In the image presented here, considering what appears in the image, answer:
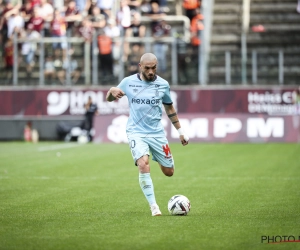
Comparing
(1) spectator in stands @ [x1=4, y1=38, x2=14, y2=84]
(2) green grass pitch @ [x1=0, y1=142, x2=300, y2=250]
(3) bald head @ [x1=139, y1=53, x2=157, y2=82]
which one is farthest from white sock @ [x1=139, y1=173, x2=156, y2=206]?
(1) spectator in stands @ [x1=4, y1=38, x2=14, y2=84]

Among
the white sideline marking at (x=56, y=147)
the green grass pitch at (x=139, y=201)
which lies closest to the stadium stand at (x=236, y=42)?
the white sideline marking at (x=56, y=147)

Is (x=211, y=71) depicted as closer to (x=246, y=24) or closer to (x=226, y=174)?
(x=246, y=24)

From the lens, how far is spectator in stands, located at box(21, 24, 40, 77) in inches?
1229

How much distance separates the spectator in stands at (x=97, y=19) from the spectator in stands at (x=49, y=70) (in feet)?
7.31

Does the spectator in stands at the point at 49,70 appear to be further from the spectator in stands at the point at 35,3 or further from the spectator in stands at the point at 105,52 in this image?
the spectator in stands at the point at 35,3

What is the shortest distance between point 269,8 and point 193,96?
825 centimetres

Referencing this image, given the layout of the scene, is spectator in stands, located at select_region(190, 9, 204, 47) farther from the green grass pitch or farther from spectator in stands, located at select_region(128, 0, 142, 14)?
the green grass pitch

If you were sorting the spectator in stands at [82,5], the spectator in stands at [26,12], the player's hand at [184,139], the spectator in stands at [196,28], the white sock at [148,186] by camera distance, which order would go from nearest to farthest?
1. the white sock at [148,186]
2. the player's hand at [184,139]
3. the spectator in stands at [196,28]
4. the spectator in stands at [82,5]
5. the spectator in stands at [26,12]

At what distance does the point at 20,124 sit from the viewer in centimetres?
3209

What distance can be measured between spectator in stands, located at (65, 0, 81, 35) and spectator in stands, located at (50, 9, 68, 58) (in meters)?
0.24

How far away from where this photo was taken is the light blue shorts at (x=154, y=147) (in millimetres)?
10938

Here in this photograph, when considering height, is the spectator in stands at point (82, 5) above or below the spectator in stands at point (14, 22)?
above

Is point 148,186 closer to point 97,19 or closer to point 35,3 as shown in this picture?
point 97,19

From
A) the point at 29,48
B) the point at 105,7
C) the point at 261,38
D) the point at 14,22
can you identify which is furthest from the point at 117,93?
the point at 261,38
